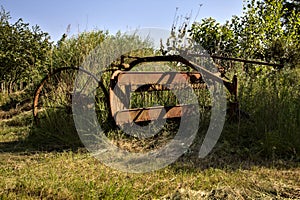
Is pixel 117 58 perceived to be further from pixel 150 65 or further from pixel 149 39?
pixel 149 39

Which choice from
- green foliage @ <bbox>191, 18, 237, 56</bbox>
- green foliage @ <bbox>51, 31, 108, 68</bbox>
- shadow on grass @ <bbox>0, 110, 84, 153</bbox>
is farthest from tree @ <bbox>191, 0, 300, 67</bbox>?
shadow on grass @ <bbox>0, 110, 84, 153</bbox>

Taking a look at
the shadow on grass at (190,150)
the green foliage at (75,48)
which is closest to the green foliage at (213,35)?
the green foliage at (75,48)

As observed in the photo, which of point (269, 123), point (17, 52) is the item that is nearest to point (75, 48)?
point (17, 52)

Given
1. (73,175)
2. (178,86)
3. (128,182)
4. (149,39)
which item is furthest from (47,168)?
(149,39)

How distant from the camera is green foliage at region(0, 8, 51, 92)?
952cm

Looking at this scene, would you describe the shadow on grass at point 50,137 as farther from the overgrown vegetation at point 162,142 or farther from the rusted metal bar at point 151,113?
the rusted metal bar at point 151,113

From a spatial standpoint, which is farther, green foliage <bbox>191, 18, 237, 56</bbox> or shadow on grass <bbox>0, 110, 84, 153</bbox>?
green foliage <bbox>191, 18, 237, 56</bbox>

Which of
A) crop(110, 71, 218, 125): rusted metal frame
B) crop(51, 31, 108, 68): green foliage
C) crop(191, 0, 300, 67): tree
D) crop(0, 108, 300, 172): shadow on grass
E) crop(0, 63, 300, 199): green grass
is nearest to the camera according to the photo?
crop(0, 63, 300, 199): green grass

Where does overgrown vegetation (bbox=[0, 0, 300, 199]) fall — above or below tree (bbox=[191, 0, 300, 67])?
below

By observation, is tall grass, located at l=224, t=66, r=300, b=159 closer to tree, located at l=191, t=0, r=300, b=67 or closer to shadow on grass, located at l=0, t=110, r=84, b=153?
shadow on grass, located at l=0, t=110, r=84, b=153

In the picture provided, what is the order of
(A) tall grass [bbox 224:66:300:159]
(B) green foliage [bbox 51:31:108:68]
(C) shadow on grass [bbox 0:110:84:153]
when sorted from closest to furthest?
(A) tall grass [bbox 224:66:300:159], (C) shadow on grass [bbox 0:110:84:153], (B) green foliage [bbox 51:31:108:68]

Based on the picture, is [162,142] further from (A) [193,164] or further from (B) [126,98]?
(A) [193,164]

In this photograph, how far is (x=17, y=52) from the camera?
9734 millimetres

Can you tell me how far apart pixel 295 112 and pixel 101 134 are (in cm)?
229
